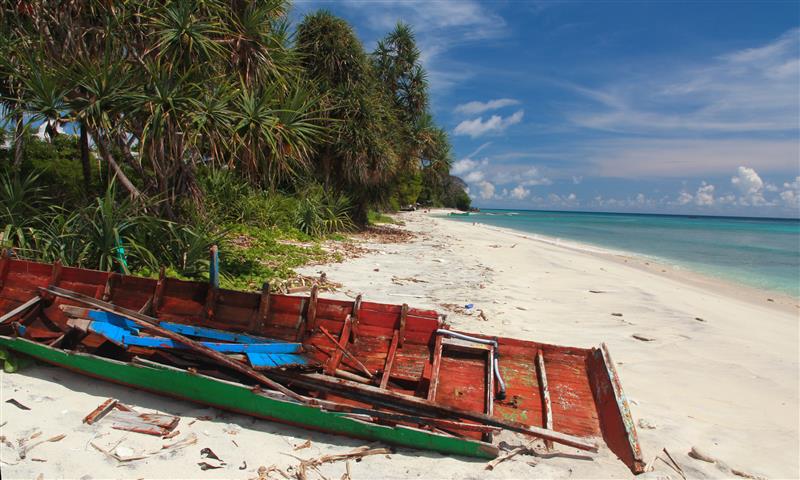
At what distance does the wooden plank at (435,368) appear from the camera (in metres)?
3.31

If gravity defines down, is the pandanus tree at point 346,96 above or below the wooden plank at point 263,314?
above

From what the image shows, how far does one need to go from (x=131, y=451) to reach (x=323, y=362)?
4.79 ft

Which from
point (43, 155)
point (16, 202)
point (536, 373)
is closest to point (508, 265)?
point (536, 373)

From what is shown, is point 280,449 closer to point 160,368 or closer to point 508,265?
point 160,368

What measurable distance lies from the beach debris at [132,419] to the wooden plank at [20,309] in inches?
58.7

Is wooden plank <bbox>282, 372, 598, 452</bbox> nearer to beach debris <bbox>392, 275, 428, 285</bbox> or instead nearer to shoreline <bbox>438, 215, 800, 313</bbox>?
beach debris <bbox>392, 275, 428, 285</bbox>

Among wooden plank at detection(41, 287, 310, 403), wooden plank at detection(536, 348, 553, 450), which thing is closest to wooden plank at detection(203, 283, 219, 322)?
wooden plank at detection(41, 287, 310, 403)

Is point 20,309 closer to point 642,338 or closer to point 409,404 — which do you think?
point 409,404

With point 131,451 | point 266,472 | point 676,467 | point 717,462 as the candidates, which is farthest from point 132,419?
point 717,462

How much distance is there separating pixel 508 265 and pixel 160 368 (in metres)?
10.2

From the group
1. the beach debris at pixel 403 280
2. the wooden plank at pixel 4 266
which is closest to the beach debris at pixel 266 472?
the wooden plank at pixel 4 266

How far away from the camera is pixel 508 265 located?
40.1ft

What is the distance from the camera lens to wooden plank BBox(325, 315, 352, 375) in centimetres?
358

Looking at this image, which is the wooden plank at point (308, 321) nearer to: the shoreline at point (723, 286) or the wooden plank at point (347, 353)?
the wooden plank at point (347, 353)
